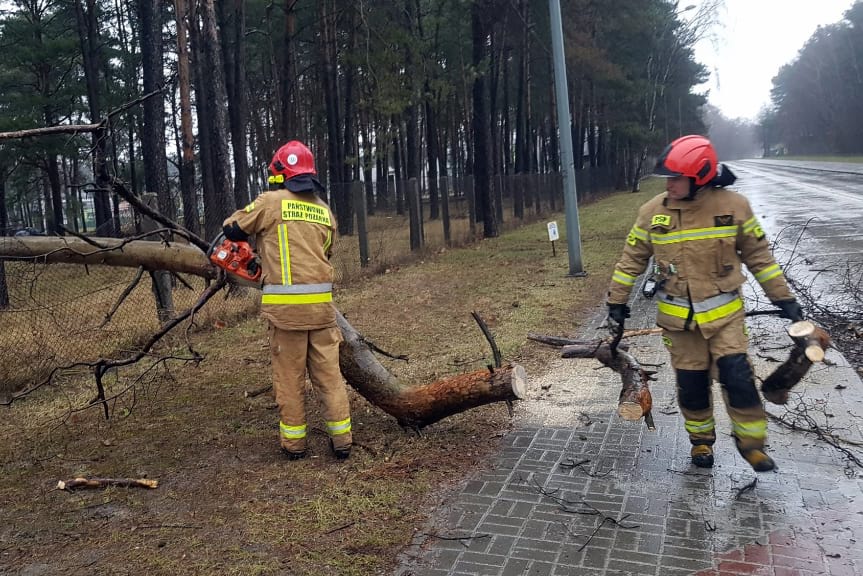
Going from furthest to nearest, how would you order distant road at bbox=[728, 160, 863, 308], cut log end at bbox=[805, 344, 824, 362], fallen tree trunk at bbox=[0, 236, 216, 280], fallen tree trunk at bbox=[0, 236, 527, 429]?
distant road at bbox=[728, 160, 863, 308] < fallen tree trunk at bbox=[0, 236, 216, 280] < fallen tree trunk at bbox=[0, 236, 527, 429] < cut log end at bbox=[805, 344, 824, 362]

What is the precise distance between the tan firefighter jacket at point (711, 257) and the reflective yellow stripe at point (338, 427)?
6.97 feet

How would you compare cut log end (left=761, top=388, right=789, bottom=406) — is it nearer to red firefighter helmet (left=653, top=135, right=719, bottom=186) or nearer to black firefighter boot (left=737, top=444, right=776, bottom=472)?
black firefighter boot (left=737, top=444, right=776, bottom=472)

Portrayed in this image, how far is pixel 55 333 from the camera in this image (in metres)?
7.37

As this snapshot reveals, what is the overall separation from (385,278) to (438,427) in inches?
332

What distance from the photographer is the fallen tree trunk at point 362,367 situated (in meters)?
4.55

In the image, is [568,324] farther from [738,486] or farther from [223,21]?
[223,21]

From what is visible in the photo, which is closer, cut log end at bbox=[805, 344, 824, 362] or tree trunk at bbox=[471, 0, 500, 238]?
cut log end at bbox=[805, 344, 824, 362]

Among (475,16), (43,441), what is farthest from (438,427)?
(475,16)

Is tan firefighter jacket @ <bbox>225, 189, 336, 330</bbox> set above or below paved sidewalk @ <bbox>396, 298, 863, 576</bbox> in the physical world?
above

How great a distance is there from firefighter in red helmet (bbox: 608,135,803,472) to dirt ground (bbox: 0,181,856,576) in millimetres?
1551

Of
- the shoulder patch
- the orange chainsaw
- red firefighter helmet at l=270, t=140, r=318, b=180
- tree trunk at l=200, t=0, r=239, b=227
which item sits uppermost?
tree trunk at l=200, t=0, r=239, b=227

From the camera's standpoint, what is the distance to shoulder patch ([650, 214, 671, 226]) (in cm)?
387

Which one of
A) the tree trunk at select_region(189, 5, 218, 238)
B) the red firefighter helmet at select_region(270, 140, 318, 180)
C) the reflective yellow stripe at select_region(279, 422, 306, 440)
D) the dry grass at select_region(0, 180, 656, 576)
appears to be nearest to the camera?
the dry grass at select_region(0, 180, 656, 576)

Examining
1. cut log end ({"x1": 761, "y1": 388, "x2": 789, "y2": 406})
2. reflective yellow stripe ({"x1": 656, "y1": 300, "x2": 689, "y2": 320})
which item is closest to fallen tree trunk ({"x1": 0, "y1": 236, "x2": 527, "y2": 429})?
reflective yellow stripe ({"x1": 656, "y1": 300, "x2": 689, "y2": 320})
